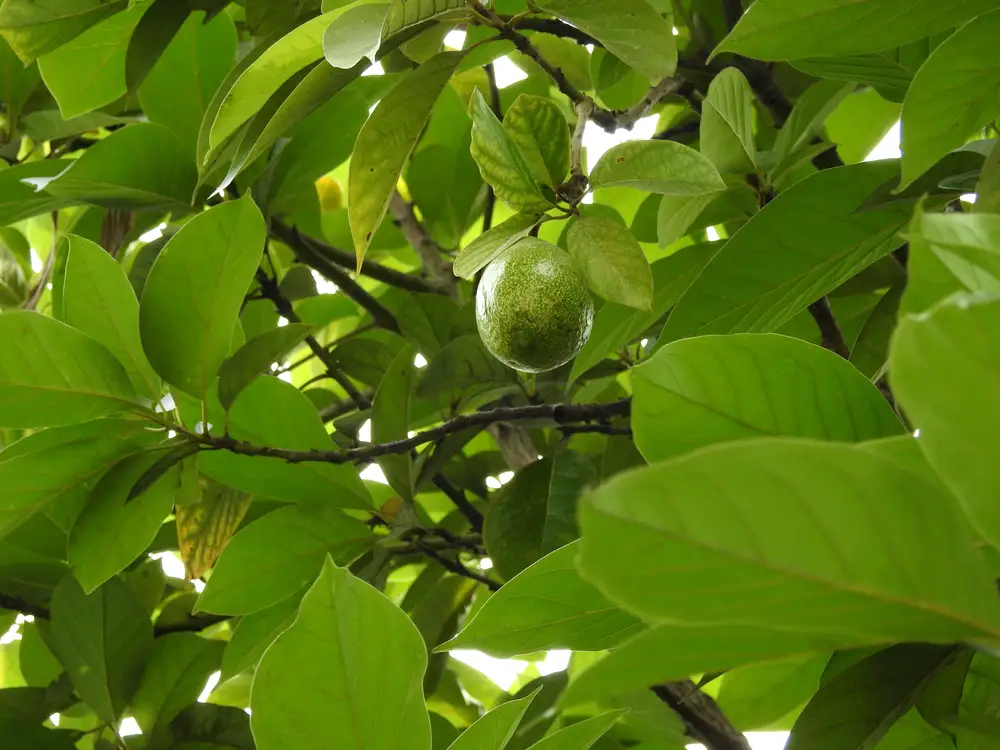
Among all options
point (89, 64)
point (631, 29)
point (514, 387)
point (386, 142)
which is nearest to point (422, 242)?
point (514, 387)

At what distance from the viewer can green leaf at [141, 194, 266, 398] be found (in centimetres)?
88

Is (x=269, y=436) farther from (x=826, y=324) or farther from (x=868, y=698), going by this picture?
(x=868, y=698)

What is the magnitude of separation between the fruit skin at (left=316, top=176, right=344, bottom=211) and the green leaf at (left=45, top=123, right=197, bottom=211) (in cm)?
58

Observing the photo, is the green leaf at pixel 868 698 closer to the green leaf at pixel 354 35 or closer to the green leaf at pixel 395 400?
the green leaf at pixel 354 35

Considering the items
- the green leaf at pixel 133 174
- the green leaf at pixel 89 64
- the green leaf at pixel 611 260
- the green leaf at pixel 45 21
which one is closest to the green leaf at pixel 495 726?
the green leaf at pixel 611 260

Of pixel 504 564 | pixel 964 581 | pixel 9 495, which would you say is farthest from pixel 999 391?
pixel 9 495

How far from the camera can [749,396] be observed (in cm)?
47

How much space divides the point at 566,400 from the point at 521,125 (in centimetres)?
41

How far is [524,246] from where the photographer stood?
2.54 ft

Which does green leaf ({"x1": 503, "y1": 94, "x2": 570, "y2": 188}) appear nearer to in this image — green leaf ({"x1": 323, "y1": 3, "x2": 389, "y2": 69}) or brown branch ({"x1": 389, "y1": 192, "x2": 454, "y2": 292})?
green leaf ({"x1": 323, "y1": 3, "x2": 389, "y2": 69})

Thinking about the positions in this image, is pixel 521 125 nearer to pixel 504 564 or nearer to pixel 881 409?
pixel 881 409

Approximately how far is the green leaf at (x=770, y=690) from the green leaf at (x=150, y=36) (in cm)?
91

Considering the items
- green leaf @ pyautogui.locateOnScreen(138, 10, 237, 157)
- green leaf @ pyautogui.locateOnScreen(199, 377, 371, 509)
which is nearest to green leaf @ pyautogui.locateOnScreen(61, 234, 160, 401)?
green leaf @ pyautogui.locateOnScreen(199, 377, 371, 509)

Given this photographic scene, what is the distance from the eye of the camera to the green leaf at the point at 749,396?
0.47 meters
